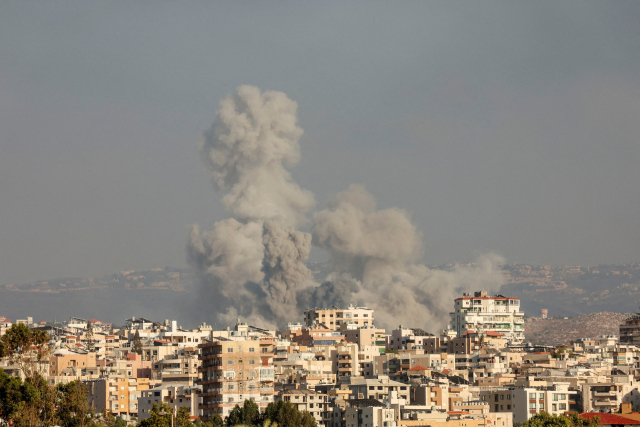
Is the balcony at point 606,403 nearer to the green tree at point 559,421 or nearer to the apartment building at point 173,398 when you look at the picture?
the green tree at point 559,421

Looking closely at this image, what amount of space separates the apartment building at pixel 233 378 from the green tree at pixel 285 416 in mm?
3345

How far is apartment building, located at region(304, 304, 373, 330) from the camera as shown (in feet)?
444

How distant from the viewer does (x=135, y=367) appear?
97.2 metres

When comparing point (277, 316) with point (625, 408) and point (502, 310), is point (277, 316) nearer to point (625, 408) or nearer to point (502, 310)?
point (502, 310)

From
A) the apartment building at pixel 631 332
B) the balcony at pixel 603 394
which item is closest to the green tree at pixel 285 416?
the balcony at pixel 603 394

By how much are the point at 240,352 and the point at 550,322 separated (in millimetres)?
133053

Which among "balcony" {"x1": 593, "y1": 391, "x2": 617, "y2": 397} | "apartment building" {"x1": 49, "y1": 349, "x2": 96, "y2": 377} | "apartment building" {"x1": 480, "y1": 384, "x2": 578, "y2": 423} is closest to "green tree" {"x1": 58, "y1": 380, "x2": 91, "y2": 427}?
"apartment building" {"x1": 480, "y1": 384, "x2": 578, "y2": 423}

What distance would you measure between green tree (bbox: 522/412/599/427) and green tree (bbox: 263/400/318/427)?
1347cm

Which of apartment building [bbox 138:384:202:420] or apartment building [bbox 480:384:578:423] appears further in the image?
apartment building [bbox 480:384:578:423]

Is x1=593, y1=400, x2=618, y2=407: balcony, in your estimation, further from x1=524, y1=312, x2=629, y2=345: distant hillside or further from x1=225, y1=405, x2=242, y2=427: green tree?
x1=524, y1=312, x2=629, y2=345: distant hillside

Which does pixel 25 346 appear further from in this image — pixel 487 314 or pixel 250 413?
pixel 487 314

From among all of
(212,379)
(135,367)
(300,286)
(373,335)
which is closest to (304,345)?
(373,335)

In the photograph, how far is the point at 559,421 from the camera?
70000 millimetres

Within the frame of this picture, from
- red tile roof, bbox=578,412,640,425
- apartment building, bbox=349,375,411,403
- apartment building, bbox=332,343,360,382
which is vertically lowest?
red tile roof, bbox=578,412,640,425
